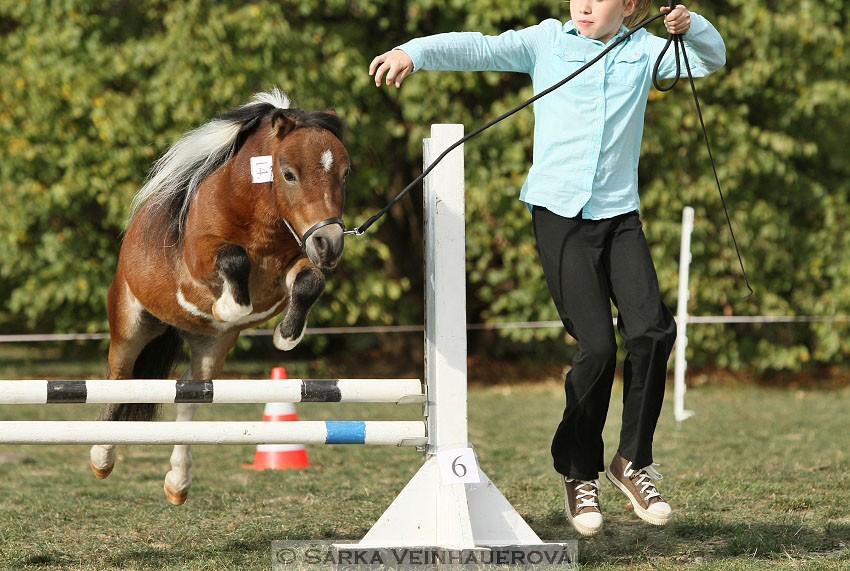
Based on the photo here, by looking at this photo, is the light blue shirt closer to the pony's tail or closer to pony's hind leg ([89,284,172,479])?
pony's hind leg ([89,284,172,479])

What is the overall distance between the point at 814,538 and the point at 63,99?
339 inches

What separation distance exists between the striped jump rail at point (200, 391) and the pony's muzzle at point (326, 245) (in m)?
0.43

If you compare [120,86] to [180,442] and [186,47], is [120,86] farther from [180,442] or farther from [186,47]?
[180,442]

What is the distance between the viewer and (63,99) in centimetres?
1018

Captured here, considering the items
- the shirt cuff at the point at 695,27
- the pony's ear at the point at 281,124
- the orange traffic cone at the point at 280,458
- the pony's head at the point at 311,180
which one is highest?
the shirt cuff at the point at 695,27

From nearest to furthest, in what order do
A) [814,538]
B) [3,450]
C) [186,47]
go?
[814,538] < [3,450] < [186,47]

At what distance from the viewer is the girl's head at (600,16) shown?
344cm

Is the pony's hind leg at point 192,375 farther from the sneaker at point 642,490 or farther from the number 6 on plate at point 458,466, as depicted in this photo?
the sneaker at point 642,490

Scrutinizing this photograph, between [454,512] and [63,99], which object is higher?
[63,99]

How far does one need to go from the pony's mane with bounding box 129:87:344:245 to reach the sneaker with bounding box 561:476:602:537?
1.55 metres

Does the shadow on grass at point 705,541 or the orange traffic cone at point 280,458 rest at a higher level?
the shadow on grass at point 705,541

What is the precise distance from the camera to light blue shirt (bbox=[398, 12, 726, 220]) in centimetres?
341

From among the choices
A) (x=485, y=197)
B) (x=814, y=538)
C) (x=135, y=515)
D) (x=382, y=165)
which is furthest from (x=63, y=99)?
(x=814, y=538)

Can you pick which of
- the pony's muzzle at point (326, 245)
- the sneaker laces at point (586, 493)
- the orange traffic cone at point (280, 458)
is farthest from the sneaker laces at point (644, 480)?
the orange traffic cone at point (280, 458)
